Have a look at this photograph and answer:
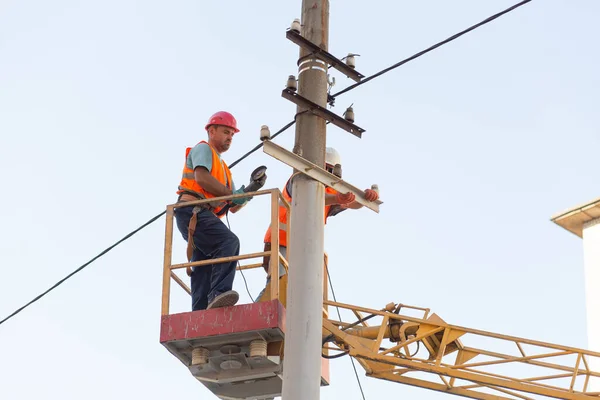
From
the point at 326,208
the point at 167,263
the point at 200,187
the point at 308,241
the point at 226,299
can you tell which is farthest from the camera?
the point at 326,208

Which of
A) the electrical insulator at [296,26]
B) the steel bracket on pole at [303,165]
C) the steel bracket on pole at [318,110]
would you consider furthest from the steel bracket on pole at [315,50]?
the steel bracket on pole at [303,165]

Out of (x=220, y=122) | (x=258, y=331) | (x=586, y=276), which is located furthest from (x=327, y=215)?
(x=586, y=276)

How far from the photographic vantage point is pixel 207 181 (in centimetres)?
1135

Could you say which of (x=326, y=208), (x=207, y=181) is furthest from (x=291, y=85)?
(x=326, y=208)

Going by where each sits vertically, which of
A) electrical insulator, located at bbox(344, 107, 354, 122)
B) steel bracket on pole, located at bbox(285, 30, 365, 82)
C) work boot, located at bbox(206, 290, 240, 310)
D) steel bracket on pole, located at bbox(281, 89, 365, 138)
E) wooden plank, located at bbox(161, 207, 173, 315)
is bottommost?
work boot, located at bbox(206, 290, 240, 310)

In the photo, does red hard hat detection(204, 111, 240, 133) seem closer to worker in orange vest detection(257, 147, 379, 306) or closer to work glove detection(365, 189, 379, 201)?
worker in orange vest detection(257, 147, 379, 306)

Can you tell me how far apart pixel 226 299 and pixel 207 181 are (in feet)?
4.21

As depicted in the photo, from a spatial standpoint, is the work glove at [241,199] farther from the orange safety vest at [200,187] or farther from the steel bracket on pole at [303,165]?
the steel bracket on pole at [303,165]

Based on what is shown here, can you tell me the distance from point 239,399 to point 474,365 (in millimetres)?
3204

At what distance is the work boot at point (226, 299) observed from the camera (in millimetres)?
10750

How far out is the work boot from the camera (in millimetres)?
10750

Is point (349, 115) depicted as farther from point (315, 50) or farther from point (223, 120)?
point (223, 120)

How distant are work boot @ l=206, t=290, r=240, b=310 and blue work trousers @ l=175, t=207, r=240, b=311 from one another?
0.78 ft

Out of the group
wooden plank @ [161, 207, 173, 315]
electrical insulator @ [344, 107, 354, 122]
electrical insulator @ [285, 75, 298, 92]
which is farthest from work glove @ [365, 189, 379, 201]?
wooden plank @ [161, 207, 173, 315]
